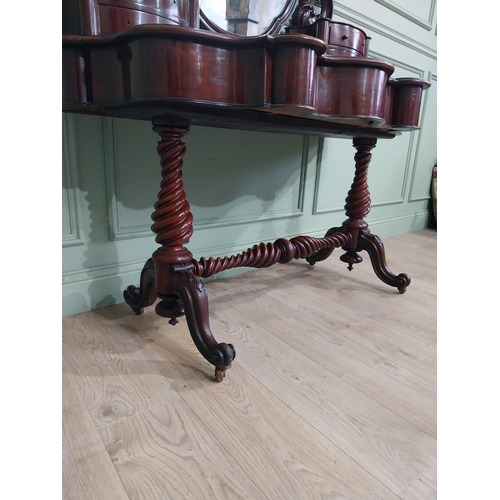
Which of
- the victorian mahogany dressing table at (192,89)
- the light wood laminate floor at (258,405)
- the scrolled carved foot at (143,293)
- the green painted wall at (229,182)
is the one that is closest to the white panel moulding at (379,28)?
the green painted wall at (229,182)

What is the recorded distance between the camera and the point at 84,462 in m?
0.59

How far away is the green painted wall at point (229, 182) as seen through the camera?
1109 mm

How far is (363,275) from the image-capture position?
1.56 m

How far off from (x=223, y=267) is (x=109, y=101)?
52cm

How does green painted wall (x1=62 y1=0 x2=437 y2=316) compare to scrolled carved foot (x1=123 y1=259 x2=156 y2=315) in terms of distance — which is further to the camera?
green painted wall (x1=62 y1=0 x2=437 y2=316)

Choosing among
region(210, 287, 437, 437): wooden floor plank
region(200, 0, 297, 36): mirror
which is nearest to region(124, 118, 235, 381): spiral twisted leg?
region(210, 287, 437, 437): wooden floor plank

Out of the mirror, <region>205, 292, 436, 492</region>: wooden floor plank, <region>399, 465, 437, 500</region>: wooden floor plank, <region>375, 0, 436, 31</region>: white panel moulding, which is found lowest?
<region>205, 292, 436, 492</region>: wooden floor plank

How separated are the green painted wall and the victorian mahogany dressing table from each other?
0.19 metres

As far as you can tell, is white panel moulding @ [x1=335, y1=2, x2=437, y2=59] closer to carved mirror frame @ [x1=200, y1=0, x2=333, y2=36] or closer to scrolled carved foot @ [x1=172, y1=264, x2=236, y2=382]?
carved mirror frame @ [x1=200, y1=0, x2=333, y2=36]

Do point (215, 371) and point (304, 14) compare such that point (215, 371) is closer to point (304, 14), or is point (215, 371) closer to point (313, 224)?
point (313, 224)

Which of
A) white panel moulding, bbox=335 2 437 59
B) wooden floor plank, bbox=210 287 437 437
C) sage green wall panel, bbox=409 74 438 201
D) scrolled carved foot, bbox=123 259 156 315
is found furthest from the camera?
sage green wall panel, bbox=409 74 438 201

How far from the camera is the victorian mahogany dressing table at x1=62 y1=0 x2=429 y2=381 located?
2.13ft

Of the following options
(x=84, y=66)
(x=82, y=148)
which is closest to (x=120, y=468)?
(x=84, y=66)

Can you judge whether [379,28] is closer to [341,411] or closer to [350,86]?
[350,86]
